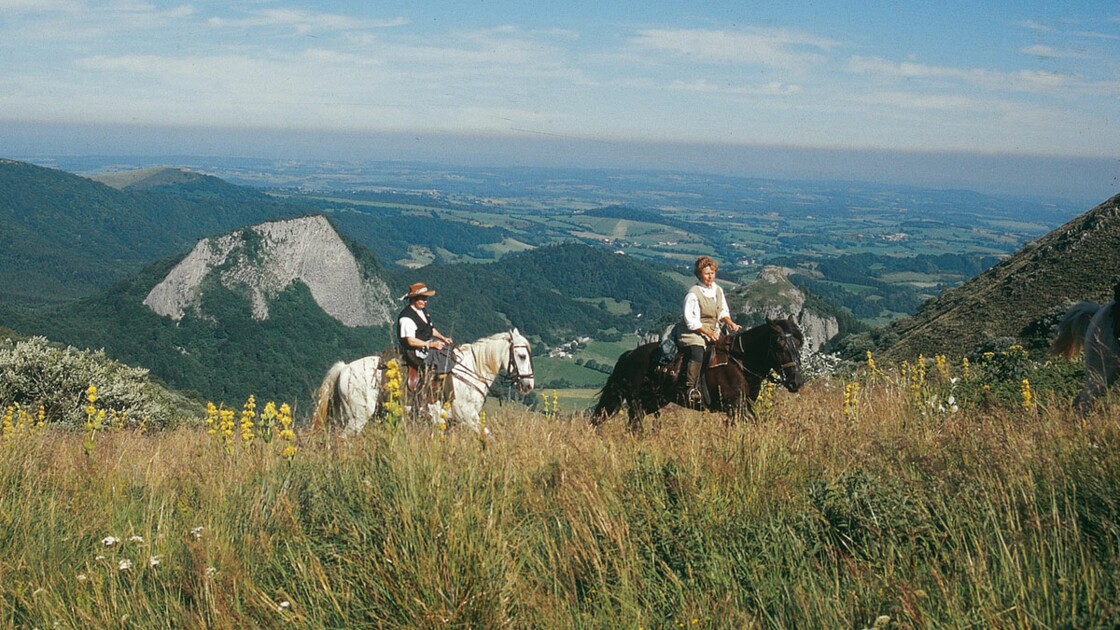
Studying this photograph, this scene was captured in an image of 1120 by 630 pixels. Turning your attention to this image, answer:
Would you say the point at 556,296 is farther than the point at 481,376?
Yes

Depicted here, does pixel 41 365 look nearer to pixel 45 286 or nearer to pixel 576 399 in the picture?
pixel 576 399

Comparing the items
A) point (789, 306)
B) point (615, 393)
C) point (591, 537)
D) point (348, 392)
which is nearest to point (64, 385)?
point (348, 392)

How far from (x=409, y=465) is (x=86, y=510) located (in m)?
2.08

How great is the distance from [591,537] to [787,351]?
598 centimetres

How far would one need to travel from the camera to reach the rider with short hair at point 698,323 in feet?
30.4

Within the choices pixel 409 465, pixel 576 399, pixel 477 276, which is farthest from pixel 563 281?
pixel 409 465

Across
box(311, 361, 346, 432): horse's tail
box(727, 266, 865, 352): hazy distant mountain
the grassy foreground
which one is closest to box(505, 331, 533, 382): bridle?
box(311, 361, 346, 432): horse's tail

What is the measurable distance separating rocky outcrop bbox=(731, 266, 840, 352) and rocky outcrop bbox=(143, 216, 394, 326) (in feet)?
248

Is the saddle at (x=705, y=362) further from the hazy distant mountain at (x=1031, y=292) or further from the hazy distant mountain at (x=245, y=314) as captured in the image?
the hazy distant mountain at (x=245, y=314)

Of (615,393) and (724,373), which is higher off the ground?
(724,373)

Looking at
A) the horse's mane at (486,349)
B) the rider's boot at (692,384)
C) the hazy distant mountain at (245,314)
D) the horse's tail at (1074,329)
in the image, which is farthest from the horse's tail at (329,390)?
Result: the hazy distant mountain at (245,314)

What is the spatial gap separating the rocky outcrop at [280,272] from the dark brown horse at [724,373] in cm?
13927

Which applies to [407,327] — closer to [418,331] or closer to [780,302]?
[418,331]

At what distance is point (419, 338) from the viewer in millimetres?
10164
